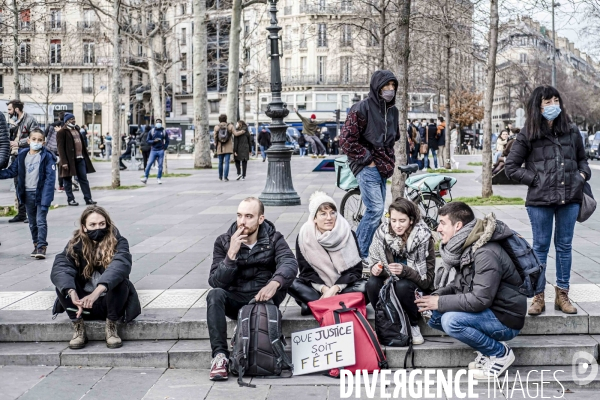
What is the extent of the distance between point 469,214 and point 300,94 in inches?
2617

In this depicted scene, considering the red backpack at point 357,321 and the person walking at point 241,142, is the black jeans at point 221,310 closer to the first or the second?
the red backpack at point 357,321

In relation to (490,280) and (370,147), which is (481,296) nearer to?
(490,280)

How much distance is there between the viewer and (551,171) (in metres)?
6.21

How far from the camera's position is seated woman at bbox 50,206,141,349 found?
19.6ft

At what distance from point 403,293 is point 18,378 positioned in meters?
2.84

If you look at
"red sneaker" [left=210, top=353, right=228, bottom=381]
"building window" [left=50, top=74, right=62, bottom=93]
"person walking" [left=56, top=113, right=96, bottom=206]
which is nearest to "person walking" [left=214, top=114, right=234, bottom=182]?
"person walking" [left=56, top=113, right=96, bottom=206]

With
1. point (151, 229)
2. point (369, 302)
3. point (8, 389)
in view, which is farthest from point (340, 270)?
point (151, 229)

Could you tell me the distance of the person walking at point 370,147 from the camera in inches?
306

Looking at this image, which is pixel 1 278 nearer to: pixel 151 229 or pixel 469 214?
pixel 151 229

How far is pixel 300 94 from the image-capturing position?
71.4 metres

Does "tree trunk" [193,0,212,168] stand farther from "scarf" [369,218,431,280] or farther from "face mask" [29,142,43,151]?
"scarf" [369,218,431,280]

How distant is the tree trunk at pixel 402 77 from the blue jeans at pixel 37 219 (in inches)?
162

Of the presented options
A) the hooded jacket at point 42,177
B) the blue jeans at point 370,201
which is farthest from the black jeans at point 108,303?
the hooded jacket at point 42,177

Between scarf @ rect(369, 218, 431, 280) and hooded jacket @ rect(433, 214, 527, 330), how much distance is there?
1.92 feet
